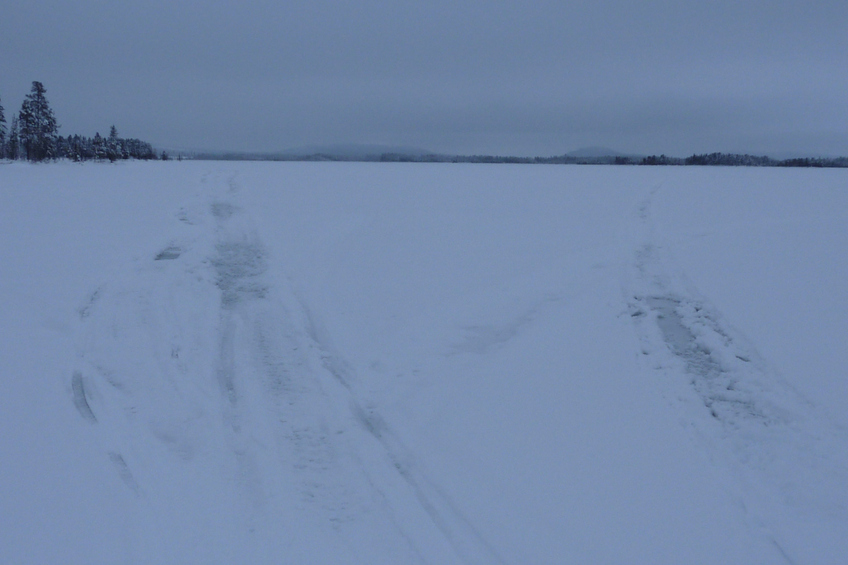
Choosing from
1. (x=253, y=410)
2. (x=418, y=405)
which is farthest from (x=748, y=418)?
(x=253, y=410)

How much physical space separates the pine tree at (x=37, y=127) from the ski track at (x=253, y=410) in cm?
5142

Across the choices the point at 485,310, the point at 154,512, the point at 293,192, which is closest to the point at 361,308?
the point at 485,310

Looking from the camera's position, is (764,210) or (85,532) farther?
(764,210)

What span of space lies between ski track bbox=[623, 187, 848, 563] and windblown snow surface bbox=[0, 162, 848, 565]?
3cm

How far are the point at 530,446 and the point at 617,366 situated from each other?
5.84 ft

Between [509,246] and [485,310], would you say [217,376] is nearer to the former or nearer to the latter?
[485,310]

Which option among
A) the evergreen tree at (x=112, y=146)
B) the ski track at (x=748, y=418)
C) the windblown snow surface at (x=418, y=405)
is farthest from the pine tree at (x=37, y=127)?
the ski track at (x=748, y=418)

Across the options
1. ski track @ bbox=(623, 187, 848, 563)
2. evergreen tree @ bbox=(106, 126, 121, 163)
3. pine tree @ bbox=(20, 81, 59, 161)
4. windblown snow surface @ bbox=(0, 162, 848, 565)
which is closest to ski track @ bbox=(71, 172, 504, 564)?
windblown snow surface @ bbox=(0, 162, 848, 565)

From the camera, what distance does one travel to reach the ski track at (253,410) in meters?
3.25

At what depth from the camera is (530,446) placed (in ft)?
13.0

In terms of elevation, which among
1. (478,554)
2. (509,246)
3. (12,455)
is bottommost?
(478,554)

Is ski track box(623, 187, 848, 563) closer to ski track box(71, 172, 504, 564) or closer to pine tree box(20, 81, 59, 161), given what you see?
ski track box(71, 172, 504, 564)

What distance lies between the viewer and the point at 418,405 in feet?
14.9

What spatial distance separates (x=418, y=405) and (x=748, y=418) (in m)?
2.92
